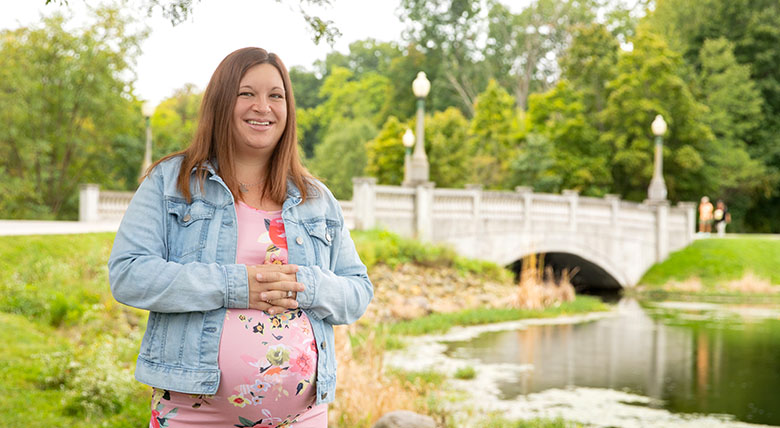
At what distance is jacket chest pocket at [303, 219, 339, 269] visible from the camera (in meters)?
2.29

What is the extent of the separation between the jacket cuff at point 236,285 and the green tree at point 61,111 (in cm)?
2390

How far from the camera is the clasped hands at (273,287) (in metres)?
2.10

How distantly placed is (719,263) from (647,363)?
1589cm

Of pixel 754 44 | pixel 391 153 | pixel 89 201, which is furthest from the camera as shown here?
pixel 754 44

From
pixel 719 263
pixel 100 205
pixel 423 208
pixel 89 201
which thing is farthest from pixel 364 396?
pixel 719 263

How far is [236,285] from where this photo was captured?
81.8 inches

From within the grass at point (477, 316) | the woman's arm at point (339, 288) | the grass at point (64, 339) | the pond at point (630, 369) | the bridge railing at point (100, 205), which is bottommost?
the pond at point (630, 369)

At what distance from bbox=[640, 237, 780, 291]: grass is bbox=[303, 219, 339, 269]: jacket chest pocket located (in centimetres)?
2332

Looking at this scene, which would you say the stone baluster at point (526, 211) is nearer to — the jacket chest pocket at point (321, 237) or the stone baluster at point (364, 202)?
the stone baluster at point (364, 202)

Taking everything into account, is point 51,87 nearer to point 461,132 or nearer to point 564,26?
point 461,132

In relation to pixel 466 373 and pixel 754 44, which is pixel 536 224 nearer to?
pixel 466 373

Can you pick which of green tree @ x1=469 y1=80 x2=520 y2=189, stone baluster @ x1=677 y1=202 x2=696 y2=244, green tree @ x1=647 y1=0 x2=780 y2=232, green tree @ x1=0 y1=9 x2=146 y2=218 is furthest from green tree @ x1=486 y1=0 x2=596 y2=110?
green tree @ x1=0 y1=9 x2=146 y2=218

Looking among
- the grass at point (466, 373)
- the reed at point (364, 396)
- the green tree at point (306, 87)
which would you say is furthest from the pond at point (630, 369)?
the green tree at point (306, 87)

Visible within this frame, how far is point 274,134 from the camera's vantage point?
7.49 feet
